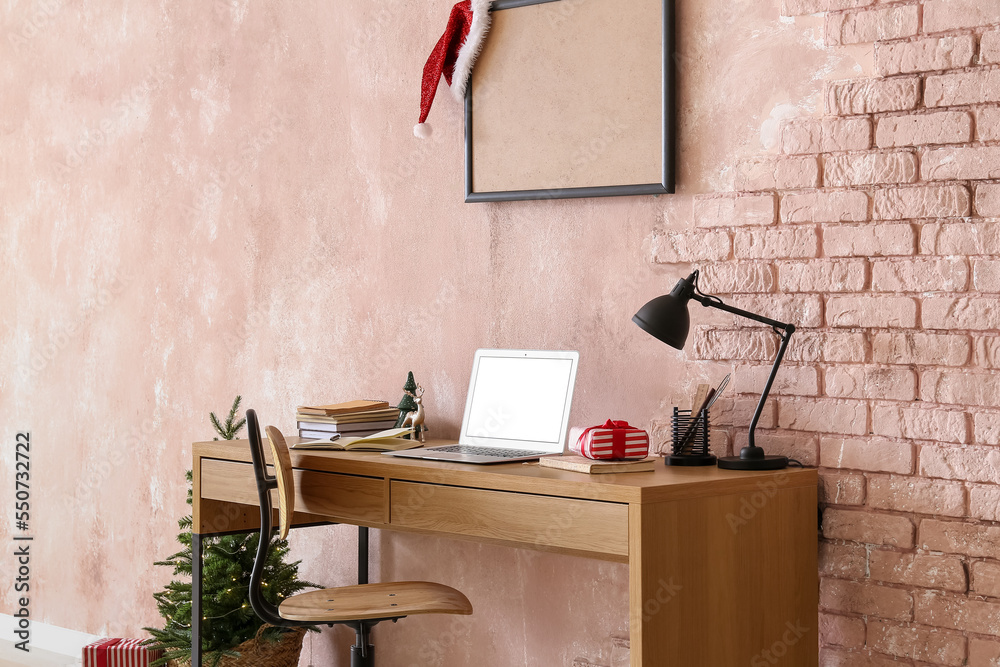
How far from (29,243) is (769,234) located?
116 inches

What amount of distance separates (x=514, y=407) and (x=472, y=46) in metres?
0.97

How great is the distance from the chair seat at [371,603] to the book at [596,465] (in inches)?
14.8

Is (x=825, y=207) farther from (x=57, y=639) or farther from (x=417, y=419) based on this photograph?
(x=57, y=639)

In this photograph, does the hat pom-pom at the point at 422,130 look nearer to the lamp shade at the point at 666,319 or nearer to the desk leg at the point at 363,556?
the lamp shade at the point at 666,319

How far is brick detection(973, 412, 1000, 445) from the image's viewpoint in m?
2.08

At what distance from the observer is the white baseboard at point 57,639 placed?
386 cm

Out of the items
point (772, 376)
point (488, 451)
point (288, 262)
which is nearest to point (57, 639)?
point (288, 262)

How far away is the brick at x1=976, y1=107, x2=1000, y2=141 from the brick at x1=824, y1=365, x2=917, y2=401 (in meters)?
0.49

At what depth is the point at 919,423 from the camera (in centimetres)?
217

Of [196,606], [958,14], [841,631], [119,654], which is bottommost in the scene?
[119,654]

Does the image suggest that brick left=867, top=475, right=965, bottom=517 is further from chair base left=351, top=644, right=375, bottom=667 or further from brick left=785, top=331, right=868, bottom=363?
chair base left=351, top=644, right=375, bottom=667

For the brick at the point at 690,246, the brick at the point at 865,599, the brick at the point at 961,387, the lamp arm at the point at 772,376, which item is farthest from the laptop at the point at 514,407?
the brick at the point at 961,387

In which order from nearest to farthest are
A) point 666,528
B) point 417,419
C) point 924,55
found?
point 666,528, point 924,55, point 417,419

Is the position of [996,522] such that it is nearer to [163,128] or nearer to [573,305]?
[573,305]
